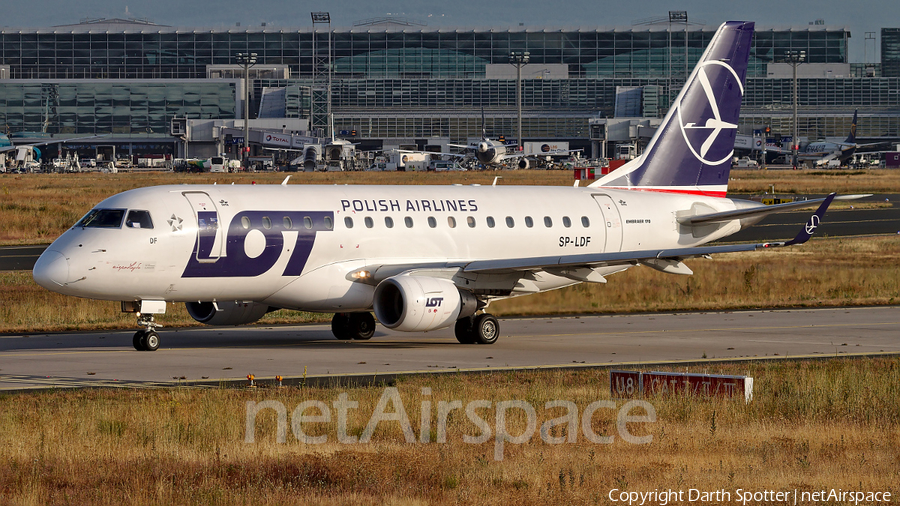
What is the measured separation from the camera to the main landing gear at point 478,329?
31172mm

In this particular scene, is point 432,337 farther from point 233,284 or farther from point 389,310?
point 233,284

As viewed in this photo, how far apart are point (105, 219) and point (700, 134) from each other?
781 inches

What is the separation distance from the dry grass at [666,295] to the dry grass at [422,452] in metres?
14.1

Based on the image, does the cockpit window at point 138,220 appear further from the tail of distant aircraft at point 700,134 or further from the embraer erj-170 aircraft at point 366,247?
the tail of distant aircraft at point 700,134

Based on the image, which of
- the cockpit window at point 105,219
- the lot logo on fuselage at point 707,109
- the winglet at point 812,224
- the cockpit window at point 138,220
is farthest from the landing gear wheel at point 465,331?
the lot logo on fuselage at point 707,109

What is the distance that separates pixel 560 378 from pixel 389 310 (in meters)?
6.89

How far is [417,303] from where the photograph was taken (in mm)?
28094

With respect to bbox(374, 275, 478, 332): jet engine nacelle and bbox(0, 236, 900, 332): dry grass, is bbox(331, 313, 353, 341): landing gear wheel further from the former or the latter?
bbox(0, 236, 900, 332): dry grass

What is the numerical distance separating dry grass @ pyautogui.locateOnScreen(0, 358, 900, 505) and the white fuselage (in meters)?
6.28

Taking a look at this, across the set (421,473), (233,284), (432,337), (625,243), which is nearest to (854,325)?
(625,243)

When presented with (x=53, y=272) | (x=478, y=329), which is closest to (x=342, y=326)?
(x=478, y=329)

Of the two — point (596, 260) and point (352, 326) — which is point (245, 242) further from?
point (596, 260)

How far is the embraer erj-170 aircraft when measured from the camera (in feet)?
90.6

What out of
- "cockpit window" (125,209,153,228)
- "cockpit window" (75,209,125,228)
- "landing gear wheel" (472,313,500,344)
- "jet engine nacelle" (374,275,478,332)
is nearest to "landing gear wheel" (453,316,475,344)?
"landing gear wheel" (472,313,500,344)
